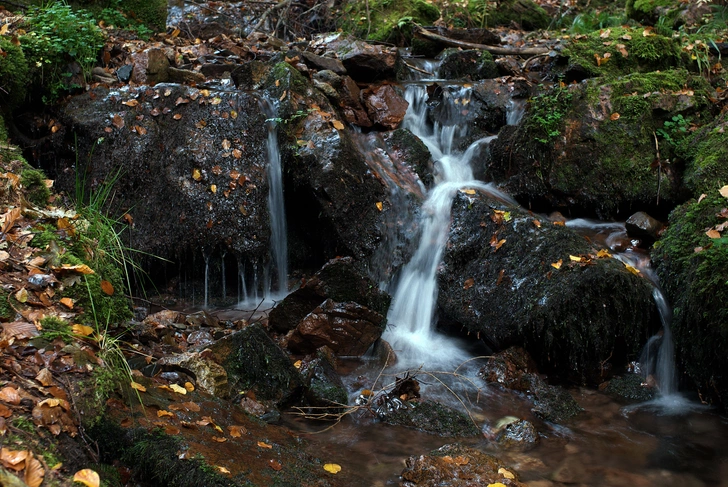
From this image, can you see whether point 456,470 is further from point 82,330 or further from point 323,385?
point 82,330

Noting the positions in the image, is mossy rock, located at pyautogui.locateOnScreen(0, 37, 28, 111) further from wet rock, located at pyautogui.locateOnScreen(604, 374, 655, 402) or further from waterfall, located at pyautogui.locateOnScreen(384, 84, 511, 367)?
wet rock, located at pyautogui.locateOnScreen(604, 374, 655, 402)

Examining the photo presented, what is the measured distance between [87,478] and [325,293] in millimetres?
3470

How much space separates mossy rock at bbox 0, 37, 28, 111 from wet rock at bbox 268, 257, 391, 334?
4.00m

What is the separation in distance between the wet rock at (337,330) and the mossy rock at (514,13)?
995 centimetres

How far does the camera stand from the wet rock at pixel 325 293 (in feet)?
18.2

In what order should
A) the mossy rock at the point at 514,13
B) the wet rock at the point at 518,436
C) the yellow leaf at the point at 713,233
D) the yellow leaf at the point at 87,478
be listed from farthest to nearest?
the mossy rock at the point at 514,13 < the yellow leaf at the point at 713,233 < the wet rock at the point at 518,436 < the yellow leaf at the point at 87,478

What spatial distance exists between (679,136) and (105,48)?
297 inches

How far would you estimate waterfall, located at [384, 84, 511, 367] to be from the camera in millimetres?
5746

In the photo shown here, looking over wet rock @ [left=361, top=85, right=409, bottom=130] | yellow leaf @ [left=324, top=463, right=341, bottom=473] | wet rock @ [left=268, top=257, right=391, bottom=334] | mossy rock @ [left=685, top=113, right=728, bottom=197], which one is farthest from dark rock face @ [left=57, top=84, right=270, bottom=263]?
mossy rock @ [left=685, top=113, right=728, bottom=197]

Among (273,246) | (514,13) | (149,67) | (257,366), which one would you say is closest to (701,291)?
(257,366)

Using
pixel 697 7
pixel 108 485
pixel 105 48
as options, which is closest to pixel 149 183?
pixel 105 48

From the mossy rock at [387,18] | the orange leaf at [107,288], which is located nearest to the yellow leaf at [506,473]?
the orange leaf at [107,288]

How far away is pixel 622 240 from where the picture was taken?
20.3 ft

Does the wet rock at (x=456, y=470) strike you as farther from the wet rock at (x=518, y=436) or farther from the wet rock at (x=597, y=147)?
the wet rock at (x=597, y=147)
